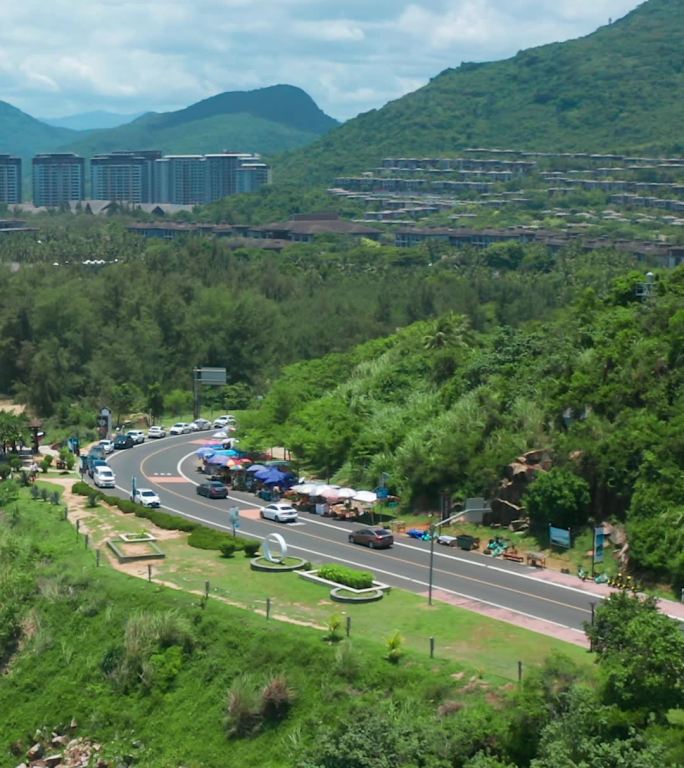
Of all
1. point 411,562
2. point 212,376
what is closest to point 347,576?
point 411,562

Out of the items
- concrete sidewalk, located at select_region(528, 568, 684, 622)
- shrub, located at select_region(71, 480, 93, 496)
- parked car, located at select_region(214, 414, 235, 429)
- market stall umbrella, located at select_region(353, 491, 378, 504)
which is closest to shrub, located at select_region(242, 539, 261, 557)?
market stall umbrella, located at select_region(353, 491, 378, 504)

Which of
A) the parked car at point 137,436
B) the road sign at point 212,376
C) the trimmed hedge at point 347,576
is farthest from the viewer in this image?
the road sign at point 212,376

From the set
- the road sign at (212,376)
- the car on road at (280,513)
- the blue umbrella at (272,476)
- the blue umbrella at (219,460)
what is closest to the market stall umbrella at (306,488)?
the car on road at (280,513)

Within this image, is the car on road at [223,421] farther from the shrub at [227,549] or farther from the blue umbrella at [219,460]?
the shrub at [227,549]

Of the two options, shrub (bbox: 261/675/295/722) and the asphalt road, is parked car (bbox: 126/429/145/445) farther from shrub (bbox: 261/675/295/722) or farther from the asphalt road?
shrub (bbox: 261/675/295/722)

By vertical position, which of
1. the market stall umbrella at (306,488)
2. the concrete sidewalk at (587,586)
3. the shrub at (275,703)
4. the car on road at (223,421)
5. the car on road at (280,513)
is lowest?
the car on road at (223,421)

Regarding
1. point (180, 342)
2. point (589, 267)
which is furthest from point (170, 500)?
point (589, 267)

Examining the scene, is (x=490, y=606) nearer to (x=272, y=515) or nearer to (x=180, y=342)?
(x=272, y=515)

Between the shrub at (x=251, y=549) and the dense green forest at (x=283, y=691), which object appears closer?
the dense green forest at (x=283, y=691)
